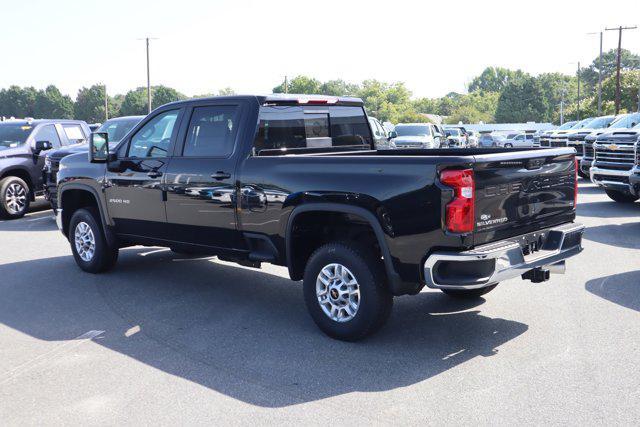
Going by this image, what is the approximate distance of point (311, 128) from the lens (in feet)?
22.5

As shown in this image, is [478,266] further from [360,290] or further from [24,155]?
[24,155]

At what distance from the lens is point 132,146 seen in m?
7.50

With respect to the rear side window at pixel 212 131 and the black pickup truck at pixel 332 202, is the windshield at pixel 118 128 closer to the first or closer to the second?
the black pickup truck at pixel 332 202

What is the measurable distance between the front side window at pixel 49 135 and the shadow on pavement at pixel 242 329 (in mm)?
6624

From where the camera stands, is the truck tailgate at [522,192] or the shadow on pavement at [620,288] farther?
the shadow on pavement at [620,288]

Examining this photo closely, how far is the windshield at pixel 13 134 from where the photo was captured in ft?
46.5

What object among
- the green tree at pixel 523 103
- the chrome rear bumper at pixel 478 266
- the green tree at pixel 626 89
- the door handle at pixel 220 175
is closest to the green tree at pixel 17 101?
the green tree at pixel 523 103

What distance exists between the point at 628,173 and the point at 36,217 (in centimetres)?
1188

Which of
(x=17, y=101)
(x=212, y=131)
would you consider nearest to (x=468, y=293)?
(x=212, y=131)

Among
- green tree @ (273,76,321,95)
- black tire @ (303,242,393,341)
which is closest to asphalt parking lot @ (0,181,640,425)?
black tire @ (303,242,393,341)

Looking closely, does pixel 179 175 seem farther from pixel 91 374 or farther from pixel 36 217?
pixel 36 217

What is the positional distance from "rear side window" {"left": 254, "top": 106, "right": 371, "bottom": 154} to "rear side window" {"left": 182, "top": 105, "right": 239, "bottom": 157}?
0.32 metres

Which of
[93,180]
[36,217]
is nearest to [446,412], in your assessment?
[93,180]

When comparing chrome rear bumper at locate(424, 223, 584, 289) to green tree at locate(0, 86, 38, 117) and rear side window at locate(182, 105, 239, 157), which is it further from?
green tree at locate(0, 86, 38, 117)
